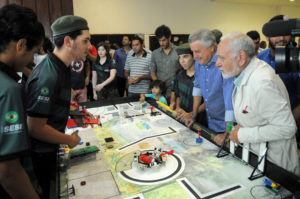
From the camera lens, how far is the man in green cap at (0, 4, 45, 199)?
80cm

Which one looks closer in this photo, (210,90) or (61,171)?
(61,171)

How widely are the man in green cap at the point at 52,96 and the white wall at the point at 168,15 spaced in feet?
17.1

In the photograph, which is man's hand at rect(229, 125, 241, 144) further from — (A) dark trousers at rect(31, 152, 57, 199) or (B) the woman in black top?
(B) the woman in black top

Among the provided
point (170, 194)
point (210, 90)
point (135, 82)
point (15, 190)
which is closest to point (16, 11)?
point (15, 190)

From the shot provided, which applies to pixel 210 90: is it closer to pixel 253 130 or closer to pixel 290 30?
pixel 253 130

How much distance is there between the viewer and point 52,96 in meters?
1.18

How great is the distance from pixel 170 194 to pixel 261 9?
34.1 ft

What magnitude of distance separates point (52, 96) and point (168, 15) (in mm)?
6805

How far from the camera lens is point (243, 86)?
1343 mm

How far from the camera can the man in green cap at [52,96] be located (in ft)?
3.72

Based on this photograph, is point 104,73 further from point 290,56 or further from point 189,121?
point 290,56

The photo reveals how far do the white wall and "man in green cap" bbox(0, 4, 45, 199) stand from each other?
5667mm

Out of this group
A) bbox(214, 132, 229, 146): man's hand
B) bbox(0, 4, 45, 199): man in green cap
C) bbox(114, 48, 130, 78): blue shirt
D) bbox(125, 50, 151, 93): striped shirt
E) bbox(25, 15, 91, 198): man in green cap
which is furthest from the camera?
bbox(114, 48, 130, 78): blue shirt

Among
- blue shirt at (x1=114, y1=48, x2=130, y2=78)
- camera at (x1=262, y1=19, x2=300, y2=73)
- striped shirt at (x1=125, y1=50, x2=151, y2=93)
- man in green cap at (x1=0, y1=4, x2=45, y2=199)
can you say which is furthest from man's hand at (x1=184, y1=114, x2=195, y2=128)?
Result: blue shirt at (x1=114, y1=48, x2=130, y2=78)
